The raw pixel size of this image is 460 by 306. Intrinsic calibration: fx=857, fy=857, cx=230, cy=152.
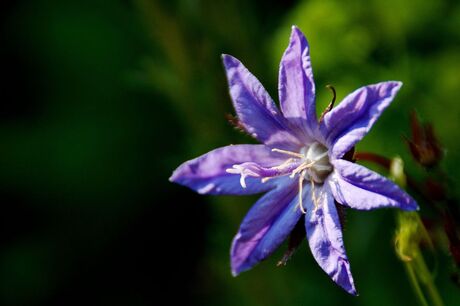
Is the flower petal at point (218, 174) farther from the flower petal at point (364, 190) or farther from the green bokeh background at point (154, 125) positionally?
the green bokeh background at point (154, 125)

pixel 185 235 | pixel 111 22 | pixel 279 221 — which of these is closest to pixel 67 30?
pixel 111 22

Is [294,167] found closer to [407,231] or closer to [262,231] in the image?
[262,231]

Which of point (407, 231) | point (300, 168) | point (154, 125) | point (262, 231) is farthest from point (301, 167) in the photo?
point (154, 125)

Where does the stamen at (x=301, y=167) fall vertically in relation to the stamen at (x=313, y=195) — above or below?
above

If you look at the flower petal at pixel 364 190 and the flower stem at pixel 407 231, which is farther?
the flower stem at pixel 407 231

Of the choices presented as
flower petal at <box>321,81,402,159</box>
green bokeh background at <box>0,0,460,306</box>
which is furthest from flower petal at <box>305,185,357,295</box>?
green bokeh background at <box>0,0,460,306</box>

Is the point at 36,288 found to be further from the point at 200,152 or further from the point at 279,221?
the point at 279,221

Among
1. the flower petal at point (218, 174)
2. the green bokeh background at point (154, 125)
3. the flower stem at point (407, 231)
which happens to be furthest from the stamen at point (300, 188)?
the green bokeh background at point (154, 125)

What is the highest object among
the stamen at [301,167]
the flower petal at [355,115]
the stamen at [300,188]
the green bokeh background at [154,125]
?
the flower petal at [355,115]
